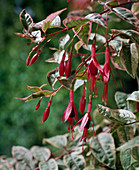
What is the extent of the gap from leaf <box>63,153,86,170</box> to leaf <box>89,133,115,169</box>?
1.2 inches

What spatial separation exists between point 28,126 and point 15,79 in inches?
14.5

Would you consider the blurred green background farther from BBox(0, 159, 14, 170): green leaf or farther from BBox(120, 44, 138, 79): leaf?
BBox(120, 44, 138, 79): leaf

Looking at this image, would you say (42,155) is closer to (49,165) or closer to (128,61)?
(49,165)

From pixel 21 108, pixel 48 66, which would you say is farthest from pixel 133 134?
pixel 21 108

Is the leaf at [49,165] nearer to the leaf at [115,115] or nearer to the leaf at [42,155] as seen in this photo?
the leaf at [42,155]

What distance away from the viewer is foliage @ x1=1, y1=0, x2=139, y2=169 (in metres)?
0.27

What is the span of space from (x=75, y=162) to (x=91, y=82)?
189 mm

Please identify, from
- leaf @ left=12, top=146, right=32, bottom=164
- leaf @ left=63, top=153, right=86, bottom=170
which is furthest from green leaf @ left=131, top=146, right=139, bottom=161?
leaf @ left=12, top=146, right=32, bottom=164

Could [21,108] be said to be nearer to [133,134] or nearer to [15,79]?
[15,79]

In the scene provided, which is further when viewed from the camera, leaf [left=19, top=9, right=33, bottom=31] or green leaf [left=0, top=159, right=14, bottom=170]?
green leaf [left=0, top=159, right=14, bottom=170]

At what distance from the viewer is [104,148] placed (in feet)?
1.29

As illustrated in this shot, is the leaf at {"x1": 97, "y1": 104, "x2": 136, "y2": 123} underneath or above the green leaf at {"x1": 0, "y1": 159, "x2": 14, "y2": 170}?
above

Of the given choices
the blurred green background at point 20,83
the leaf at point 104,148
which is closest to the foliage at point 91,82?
the leaf at point 104,148

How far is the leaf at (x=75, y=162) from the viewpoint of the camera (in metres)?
0.40
